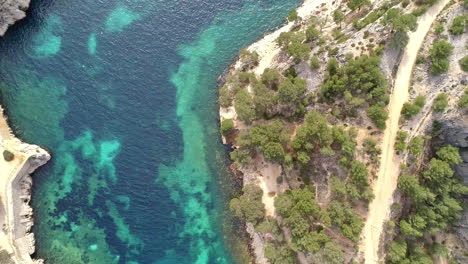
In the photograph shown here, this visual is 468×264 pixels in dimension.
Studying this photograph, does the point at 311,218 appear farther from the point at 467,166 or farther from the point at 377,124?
the point at 467,166

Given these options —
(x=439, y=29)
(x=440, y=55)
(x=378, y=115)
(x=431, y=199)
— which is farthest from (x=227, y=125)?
(x=439, y=29)

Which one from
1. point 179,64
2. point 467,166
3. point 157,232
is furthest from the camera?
point 179,64

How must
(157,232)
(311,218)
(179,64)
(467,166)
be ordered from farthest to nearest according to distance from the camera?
(179,64) < (157,232) < (311,218) < (467,166)

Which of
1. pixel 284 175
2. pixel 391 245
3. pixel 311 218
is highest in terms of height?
pixel 284 175

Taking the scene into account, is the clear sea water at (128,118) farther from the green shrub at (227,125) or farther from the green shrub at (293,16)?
the green shrub at (293,16)

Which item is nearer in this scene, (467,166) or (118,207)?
(467,166)

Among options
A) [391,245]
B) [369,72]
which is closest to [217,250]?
[391,245]

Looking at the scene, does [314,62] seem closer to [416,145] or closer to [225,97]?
[225,97]
